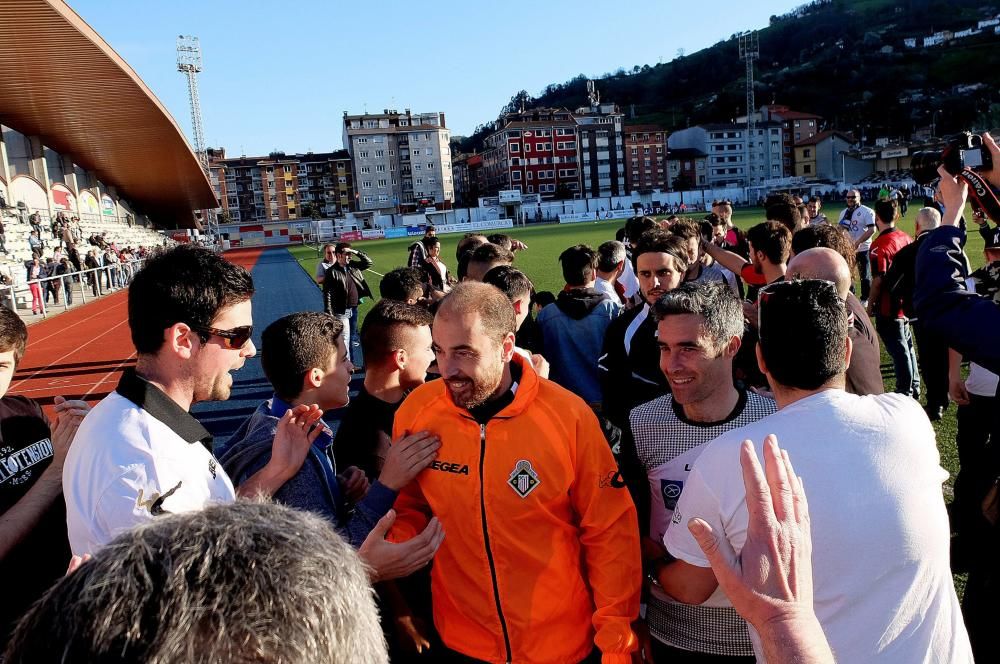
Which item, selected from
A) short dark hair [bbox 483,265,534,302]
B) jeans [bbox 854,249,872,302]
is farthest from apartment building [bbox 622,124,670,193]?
short dark hair [bbox 483,265,534,302]

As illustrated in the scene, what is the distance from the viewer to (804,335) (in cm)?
184

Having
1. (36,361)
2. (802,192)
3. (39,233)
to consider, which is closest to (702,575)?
(36,361)

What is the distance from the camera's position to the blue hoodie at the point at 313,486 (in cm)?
245

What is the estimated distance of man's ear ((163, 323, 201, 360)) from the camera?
222 centimetres

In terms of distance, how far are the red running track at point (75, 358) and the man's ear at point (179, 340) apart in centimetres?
828

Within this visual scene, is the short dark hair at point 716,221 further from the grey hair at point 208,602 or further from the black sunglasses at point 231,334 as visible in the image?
the grey hair at point 208,602

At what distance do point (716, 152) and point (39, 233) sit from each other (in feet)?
364

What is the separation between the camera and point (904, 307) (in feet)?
22.5

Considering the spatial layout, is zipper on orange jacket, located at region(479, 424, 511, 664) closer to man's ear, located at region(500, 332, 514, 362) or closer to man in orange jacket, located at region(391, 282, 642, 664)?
man in orange jacket, located at region(391, 282, 642, 664)

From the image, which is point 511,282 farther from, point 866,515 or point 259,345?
point 259,345

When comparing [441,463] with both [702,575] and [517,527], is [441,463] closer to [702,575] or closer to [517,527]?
[517,527]

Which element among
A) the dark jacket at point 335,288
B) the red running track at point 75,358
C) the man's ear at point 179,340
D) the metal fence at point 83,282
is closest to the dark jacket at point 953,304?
the man's ear at point 179,340

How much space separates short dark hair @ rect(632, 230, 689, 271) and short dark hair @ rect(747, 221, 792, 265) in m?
0.80

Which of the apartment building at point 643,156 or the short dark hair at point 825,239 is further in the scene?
the apartment building at point 643,156
